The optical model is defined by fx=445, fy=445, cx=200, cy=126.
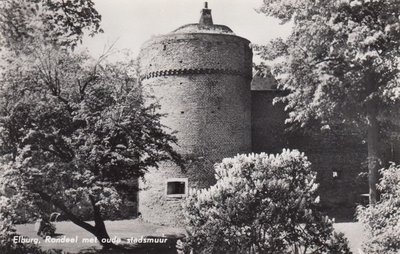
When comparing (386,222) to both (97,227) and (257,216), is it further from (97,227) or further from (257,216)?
(97,227)

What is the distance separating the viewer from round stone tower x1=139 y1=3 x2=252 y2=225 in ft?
67.1

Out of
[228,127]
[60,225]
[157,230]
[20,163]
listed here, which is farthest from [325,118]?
[60,225]

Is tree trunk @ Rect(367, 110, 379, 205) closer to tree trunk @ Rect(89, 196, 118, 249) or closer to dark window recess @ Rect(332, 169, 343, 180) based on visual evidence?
dark window recess @ Rect(332, 169, 343, 180)

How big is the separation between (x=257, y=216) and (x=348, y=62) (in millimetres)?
7119

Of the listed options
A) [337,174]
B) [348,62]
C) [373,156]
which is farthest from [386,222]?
[337,174]

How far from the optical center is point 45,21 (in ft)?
28.5

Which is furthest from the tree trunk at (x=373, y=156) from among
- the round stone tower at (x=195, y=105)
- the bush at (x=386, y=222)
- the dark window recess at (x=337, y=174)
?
the dark window recess at (x=337, y=174)

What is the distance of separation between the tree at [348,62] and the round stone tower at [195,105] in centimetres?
401

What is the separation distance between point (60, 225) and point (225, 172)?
38.9 feet

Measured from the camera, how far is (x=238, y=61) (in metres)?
21.2

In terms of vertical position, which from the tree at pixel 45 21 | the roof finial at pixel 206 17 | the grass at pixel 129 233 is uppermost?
the roof finial at pixel 206 17

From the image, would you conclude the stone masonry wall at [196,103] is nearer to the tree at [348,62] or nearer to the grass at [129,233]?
the grass at [129,233]

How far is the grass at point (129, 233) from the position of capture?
15.1m

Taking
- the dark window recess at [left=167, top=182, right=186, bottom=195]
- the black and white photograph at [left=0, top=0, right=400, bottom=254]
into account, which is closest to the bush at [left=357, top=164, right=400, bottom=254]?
the black and white photograph at [left=0, top=0, right=400, bottom=254]
